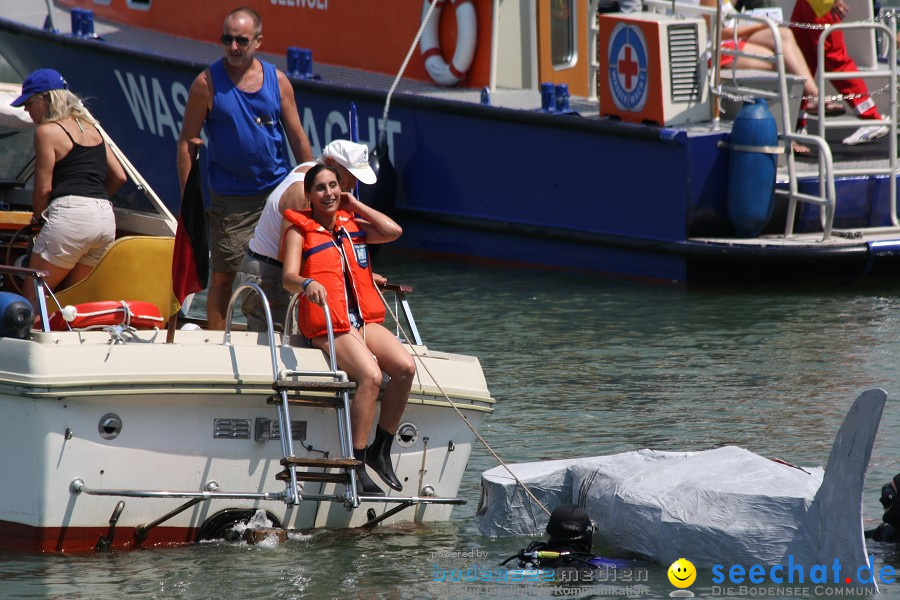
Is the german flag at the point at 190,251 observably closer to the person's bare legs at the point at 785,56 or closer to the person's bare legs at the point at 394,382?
the person's bare legs at the point at 394,382

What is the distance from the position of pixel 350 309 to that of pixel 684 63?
5.20 metres

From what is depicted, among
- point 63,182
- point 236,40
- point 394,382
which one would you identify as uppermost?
point 236,40

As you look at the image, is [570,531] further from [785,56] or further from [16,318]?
[785,56]

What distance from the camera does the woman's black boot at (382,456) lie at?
575 centimetres

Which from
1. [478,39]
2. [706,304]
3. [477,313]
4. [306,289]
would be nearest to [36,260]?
[306,289]

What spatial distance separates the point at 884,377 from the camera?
319 inches

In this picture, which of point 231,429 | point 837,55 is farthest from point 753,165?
point 231,429

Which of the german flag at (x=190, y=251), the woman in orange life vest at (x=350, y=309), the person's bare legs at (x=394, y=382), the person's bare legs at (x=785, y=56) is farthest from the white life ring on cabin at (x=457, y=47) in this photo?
the person's bare legs at (x=394, y=382)

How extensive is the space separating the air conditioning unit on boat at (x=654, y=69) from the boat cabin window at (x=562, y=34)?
127 centimetres

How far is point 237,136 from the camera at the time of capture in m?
6.84

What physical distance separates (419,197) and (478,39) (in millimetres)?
1357

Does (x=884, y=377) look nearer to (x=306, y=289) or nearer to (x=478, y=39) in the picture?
(x=306, y=289)

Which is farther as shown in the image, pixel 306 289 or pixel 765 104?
pixel 765 104

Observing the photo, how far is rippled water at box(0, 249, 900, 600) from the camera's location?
5.34 m
